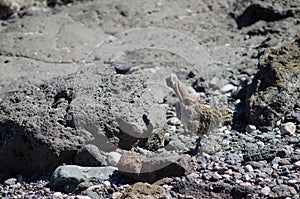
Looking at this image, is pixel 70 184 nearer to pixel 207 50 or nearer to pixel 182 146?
pixel 182 146

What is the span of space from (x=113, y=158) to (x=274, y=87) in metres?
1.32

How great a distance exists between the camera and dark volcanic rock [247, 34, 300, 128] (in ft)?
13.6

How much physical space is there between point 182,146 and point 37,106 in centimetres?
101

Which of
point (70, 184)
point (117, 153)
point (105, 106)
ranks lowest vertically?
point (70, 184)

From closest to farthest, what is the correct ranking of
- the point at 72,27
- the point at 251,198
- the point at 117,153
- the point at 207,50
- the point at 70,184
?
the point at 251,198 < the point at 70,184 < the point at 117,153 < the point at 207,50 < the point at 72,27

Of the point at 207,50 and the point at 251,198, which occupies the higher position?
the point at 207,50

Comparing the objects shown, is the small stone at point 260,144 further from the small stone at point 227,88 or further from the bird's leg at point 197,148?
the small stone at point 227,88

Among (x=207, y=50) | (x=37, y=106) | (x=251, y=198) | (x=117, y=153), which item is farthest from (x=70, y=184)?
(x=207, y=50)

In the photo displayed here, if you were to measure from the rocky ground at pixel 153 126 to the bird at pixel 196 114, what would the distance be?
3 centimetres

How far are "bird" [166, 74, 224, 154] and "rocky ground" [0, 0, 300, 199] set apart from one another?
3 cm

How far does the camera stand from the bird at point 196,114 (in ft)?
13.3

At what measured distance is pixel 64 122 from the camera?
3.78 meters

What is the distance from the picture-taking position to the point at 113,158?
3.73m

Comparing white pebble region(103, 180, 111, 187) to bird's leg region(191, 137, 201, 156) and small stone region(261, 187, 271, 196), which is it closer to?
bird's leg region(191, 137, 201, 156)
